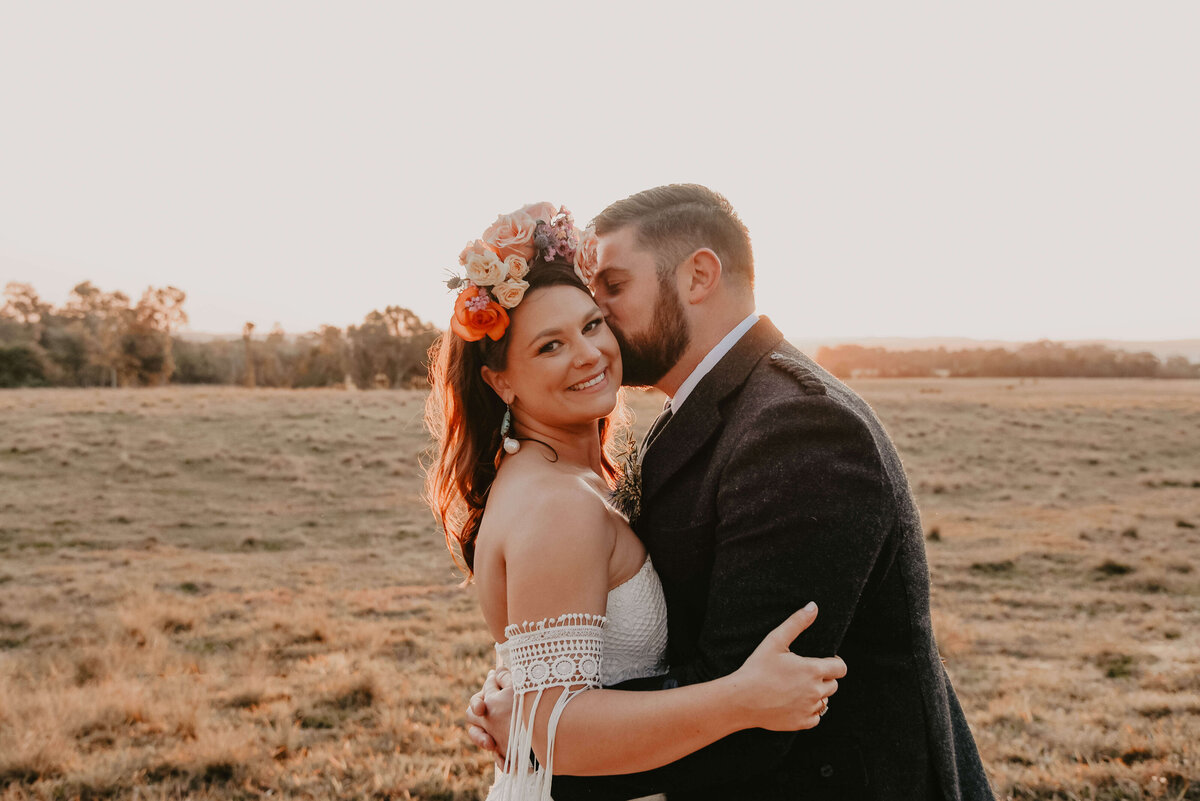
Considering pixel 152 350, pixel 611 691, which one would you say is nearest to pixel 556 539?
pixel 611 691

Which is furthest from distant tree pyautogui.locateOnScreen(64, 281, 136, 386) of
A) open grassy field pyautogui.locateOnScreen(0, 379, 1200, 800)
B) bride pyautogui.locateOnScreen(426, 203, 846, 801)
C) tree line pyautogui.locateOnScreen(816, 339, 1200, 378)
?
bride pyautogui.locateOnScreen(426, 203, 846, 801)

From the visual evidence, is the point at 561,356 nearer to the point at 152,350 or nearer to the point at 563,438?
the point at 563,438

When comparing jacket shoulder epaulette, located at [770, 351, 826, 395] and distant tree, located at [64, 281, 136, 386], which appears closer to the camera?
jacket shoulder epaulette, located at [770, 351, 826, 395]

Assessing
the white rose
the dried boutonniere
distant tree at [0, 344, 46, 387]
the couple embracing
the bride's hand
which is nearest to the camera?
the bride's hand

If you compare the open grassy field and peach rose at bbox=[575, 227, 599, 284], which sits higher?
peach rose at bbox=[575, 227, 599, 284]

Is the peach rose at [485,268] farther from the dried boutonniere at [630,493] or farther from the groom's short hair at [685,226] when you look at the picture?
the dried boutonniere at [630,493]

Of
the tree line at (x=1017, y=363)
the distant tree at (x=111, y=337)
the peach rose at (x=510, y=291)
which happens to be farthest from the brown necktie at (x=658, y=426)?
the tree line at (x=1017, y=363)

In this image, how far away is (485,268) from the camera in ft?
9.37

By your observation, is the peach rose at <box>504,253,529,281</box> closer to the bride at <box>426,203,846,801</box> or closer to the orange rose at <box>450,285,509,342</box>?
the bride at <box>426,203,846,801</box>

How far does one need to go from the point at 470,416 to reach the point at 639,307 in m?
0.80

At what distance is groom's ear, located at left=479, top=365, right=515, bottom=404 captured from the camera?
10.3 ft

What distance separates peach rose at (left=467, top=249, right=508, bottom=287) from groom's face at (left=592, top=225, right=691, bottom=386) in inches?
15.3

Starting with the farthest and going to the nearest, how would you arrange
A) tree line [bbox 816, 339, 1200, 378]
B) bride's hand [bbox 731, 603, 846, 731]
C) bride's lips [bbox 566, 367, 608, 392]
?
tree line [bbox 816, 339, 1200, 378] < bride's lips [bbox 566, 367, 608, 392] < bride's hand [bbox 731, 603, 846, 731]

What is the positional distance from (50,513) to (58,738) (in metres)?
12.0
